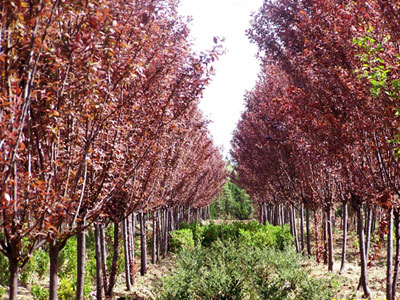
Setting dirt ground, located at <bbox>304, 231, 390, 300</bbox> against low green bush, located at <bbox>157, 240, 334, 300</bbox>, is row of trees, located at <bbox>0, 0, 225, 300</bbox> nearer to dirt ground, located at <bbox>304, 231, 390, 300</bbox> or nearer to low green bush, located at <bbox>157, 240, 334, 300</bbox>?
low green bush, located at <bbox>157, 240, 334, 300</bbox>

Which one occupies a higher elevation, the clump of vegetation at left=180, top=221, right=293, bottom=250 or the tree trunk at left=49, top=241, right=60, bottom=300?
the tree trunk at left=49, top=241, right=60, bottom=300

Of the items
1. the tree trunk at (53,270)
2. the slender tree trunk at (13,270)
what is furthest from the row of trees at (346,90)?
the tree trunk at (53,270)

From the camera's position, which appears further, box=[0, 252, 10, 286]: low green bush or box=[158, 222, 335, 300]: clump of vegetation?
box=[0, 252, 10, 286]: low green bush

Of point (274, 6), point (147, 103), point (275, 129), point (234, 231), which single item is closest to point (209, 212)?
point (234, 231)

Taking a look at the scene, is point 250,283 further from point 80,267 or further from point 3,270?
point 3,270

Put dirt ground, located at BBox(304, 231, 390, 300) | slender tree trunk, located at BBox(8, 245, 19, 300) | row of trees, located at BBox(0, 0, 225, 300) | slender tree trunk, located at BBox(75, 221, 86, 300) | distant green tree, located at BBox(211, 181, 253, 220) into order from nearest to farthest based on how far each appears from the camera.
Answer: row of trees, located at BBox(0, 0, 225, 300)
slender tree trunk, located at BBox(8, 245, 19, 300)
slender tree trunk, located at BBox(75, 221, 86, 300)
dirt ground, located at BBox(304, 231, 390, 300)
distant green tree, located at BBox(211, 181, 253, 220)

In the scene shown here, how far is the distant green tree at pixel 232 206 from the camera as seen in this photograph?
138 feet

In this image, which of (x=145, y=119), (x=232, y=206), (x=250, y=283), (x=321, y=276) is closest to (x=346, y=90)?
(x=145, y=119)

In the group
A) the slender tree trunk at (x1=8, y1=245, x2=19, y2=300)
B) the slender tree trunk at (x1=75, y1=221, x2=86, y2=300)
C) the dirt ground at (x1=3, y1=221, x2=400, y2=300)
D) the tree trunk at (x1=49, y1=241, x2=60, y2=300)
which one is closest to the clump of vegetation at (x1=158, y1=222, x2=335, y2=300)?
the dirt ground at (x1=3, y1=221, x2=400, y2=300)

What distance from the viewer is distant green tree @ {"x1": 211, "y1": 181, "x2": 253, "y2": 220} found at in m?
42.1

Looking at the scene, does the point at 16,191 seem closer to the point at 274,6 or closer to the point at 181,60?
the point at 181,60

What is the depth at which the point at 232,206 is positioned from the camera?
1682 inches

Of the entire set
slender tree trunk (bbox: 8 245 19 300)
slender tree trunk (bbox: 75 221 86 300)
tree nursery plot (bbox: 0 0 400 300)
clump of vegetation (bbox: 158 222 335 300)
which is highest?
tree nursery plot (bbox: 0 0 400 300)

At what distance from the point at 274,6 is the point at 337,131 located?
3.82 m
